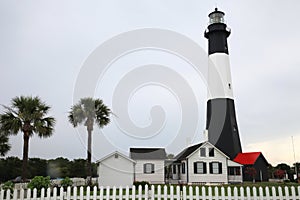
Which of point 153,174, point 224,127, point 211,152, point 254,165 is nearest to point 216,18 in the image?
point 224,127

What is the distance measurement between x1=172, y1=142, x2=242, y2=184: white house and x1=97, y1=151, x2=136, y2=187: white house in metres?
6.15

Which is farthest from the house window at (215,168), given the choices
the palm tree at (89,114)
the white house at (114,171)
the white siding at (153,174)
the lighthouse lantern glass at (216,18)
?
the lighthouse lantern glass at (216,18)

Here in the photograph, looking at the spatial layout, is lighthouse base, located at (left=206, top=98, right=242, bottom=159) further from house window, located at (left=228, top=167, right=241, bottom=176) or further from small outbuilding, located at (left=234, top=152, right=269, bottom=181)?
house window, located at (left=228, top=167, right=241, bottom=176)

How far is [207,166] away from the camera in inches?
1116

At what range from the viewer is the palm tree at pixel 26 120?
1741 cm

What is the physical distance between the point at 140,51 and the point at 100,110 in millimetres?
10361

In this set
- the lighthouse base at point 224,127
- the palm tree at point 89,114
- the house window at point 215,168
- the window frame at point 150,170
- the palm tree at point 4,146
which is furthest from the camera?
the lighthouse base at point 224,127

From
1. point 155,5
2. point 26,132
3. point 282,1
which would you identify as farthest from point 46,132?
point 282,1

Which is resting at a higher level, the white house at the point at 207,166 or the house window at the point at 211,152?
the house window at the point at 211,152

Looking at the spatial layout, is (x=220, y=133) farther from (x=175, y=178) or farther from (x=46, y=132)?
(x=46, y=132)

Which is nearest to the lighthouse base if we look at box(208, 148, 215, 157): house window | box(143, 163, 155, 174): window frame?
box(208, 148, 215, 157): house window

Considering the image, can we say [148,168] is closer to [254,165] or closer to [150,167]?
[150,167]

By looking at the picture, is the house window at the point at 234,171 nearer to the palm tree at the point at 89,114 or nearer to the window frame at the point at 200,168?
the window frame at the point at 200,168

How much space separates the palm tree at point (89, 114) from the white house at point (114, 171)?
4.19 ft
